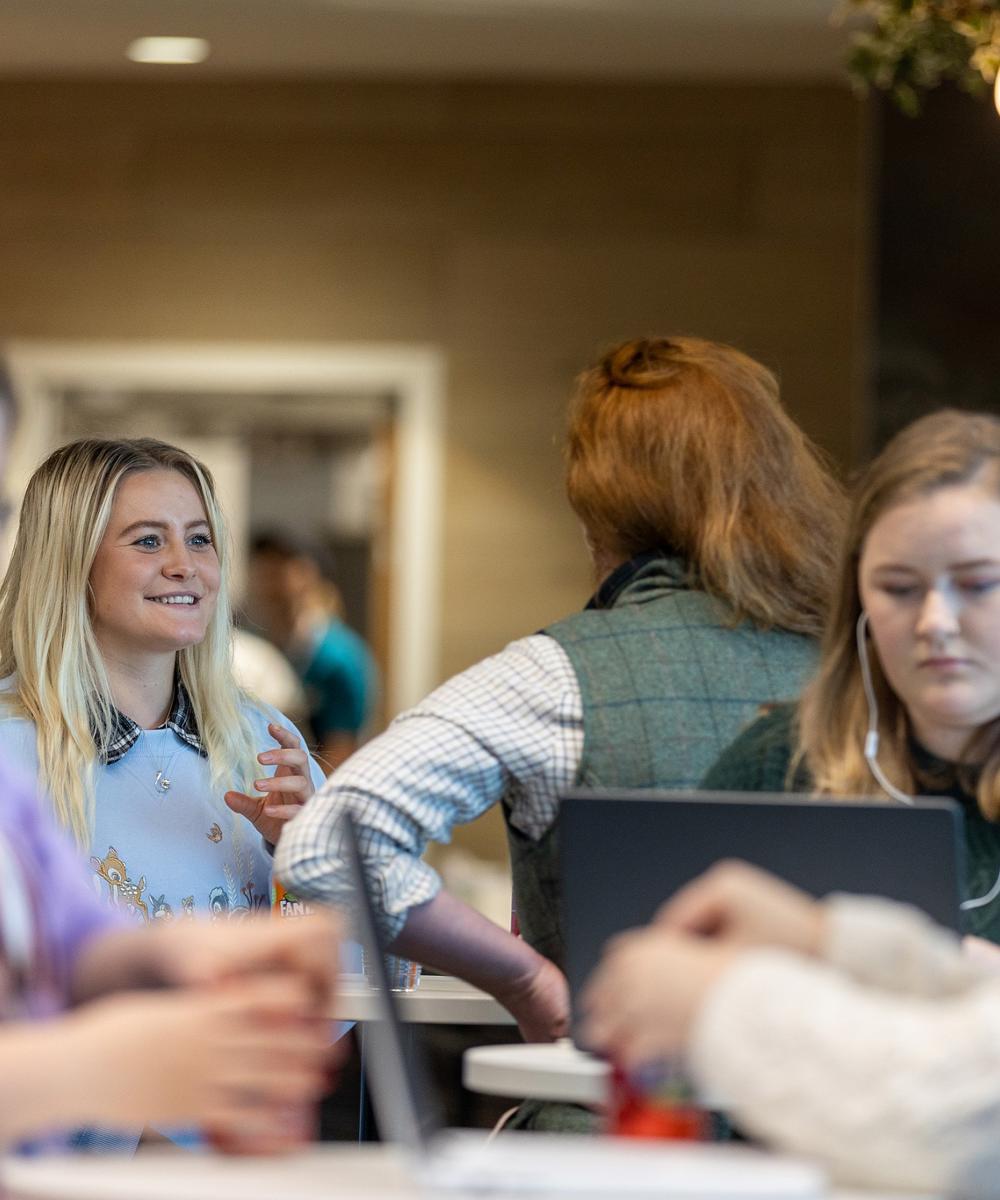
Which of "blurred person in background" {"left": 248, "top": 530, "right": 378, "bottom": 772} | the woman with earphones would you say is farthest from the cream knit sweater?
"blurred person in background" {"left": 248, "top": 530, "right": 378, "bottom": 772}

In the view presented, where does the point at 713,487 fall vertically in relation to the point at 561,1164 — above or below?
above

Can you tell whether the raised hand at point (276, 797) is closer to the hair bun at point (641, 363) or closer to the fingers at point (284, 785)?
the fingers at point (284, 785)

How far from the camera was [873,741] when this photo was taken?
1801 mm

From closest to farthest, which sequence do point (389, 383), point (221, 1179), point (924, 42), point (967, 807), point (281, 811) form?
point (221, 1179) < point (967, 807) < point (281, 811) < point (924, 42) < point (389, 383)

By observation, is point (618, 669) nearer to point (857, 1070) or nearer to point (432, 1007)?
point (432, 1007)

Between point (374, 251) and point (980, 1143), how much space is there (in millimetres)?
5132

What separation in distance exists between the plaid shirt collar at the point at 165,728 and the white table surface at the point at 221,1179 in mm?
1439

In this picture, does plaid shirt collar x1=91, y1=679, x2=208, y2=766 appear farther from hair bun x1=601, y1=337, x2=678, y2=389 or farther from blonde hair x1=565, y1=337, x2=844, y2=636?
hair bun x1=601, y1=337, x2=678, y2=389

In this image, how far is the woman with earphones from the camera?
66.2 inches

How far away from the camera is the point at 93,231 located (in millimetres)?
6094

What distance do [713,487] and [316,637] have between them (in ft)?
13.5

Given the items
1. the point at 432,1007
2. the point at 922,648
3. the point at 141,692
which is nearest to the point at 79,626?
the point at 141,692

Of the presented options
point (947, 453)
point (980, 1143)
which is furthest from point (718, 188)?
point (980, 1143)

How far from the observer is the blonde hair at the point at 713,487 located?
2.35 meters
